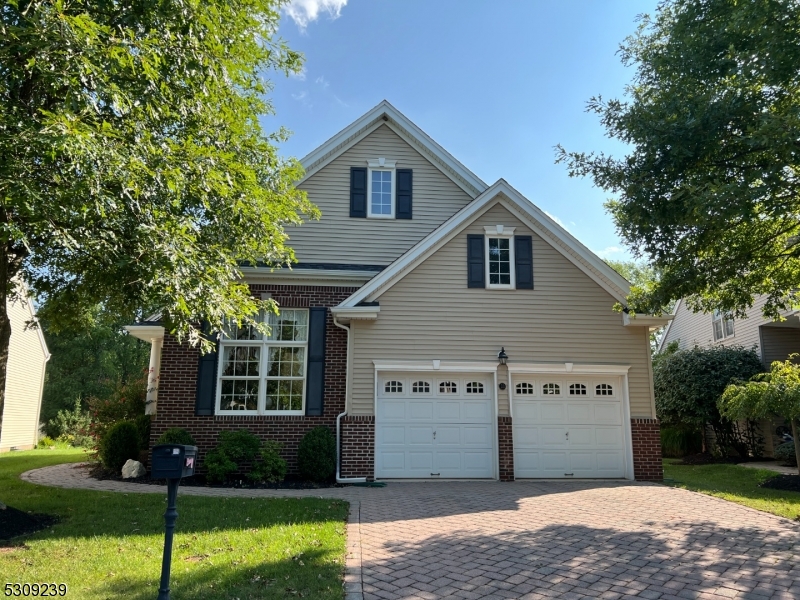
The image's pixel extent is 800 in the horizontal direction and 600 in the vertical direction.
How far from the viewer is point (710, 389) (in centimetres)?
1803

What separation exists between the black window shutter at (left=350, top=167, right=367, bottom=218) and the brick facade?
3.60m

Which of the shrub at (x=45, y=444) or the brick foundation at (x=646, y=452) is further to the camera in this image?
the shrub at (x=45, y=444)

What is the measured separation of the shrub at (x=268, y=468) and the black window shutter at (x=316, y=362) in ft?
3.74

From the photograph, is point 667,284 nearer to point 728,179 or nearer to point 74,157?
point 728,179

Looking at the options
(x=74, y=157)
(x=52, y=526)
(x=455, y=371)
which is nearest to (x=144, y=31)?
(x=74, y=157)

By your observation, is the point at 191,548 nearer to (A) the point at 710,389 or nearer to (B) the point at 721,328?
(A) the point at 710,389

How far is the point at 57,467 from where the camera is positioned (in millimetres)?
15023

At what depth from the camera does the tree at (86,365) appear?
34.3 m

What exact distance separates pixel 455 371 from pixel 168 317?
663cm

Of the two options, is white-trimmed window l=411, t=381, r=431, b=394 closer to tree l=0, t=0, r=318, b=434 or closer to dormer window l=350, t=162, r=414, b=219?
dormer window l=350, t=162, r=414, b=219

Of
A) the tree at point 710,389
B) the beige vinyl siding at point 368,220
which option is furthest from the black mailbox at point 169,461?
the tree at point 710,389

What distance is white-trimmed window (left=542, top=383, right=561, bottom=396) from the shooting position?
12656mm

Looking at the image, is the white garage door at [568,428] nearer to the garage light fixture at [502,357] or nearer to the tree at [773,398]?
the garage light fixture at [502,357]

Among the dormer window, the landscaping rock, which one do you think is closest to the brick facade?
the landscaping rock
